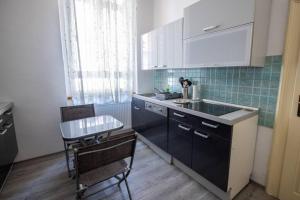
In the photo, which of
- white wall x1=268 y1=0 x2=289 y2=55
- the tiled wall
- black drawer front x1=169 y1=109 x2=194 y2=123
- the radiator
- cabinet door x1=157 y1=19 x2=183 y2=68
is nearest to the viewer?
white wall x1=268 y1=0 x2=289 y2=55

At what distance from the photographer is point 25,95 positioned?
226 centimetres

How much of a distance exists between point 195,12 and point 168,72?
1251 mm

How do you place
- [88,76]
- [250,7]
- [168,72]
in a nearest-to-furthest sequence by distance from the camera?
1. [250,7]
2. [88,76]
3. [168,72]

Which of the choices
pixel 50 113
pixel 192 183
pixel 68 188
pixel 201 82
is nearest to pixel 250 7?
pixel 201 82

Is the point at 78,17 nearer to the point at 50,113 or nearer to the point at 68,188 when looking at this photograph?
the point at 50,113

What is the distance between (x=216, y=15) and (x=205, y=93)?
3.45 feet

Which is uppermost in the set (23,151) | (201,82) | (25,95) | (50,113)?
(201,82)

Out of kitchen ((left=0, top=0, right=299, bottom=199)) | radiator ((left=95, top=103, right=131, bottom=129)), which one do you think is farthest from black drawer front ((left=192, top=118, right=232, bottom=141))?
radiator ((left=95, top=103, right=131, bottom=129))

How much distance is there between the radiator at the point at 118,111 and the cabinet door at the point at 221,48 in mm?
1547

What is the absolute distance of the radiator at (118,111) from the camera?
113 inches

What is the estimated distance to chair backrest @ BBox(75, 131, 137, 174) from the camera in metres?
1.17

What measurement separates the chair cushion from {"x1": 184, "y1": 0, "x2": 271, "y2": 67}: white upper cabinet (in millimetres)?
1469

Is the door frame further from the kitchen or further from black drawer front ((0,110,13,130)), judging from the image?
black drawer front ((0,110,13,130))

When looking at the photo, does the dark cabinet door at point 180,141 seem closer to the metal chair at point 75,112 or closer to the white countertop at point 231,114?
the white countertop at point 231,114
